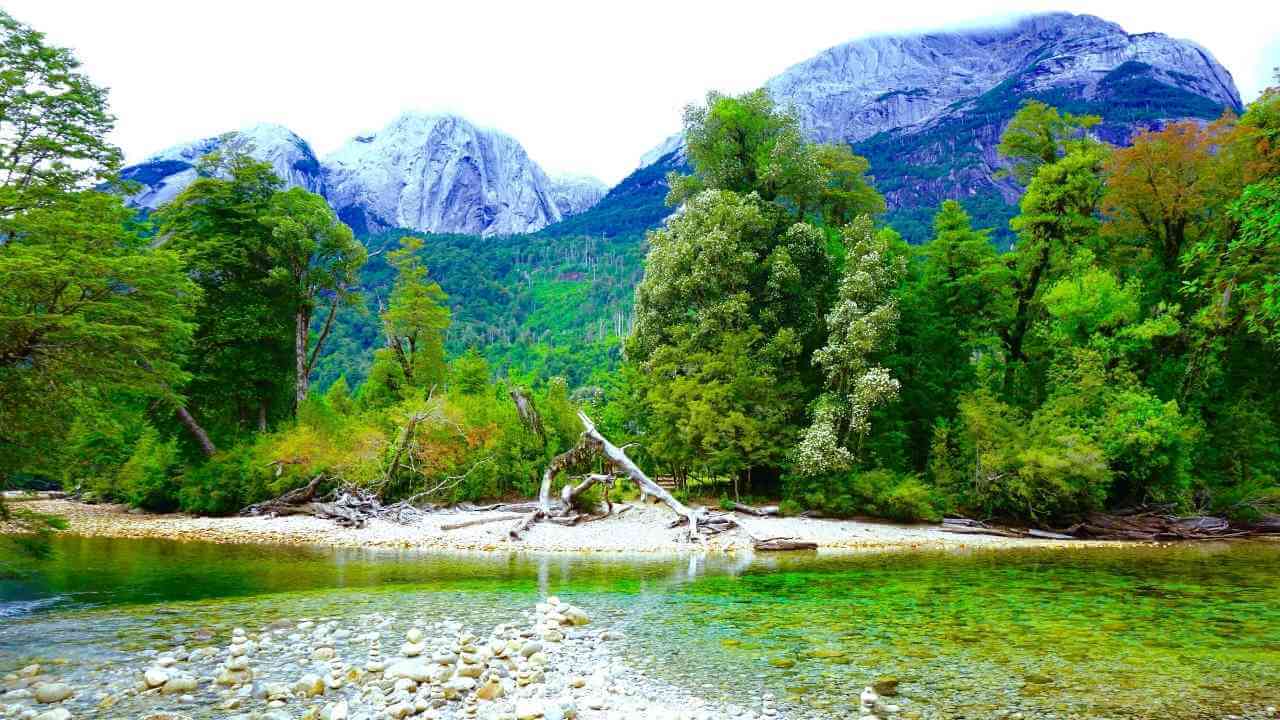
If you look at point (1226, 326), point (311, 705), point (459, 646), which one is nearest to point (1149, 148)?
point (1226, 326)

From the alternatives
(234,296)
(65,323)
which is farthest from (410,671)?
(234,296)

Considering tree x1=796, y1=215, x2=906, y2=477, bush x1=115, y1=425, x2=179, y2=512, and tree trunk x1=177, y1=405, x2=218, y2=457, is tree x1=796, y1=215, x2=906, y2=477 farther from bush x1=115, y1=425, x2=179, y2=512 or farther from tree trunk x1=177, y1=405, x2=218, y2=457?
bush x1=115, y1=425, x2=179, y2=512

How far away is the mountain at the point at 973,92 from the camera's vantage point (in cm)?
12081

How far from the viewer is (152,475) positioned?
29.9 m

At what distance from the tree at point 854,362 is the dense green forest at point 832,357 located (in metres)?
0.11

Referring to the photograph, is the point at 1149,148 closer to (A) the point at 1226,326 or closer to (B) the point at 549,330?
(A) the point at 1226,326

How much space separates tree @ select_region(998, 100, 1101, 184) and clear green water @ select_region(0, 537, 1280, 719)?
18.4 metres

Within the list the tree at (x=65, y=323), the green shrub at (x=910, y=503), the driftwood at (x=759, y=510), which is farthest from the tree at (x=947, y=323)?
the tree at (x=65, y=323)

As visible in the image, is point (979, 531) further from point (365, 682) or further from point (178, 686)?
point (178, 686)

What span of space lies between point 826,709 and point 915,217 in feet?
372

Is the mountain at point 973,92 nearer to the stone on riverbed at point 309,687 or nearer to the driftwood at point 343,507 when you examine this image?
the driftwood at point 343,507

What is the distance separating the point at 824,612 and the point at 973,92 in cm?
19247

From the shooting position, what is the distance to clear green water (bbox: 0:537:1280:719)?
22.3 ft

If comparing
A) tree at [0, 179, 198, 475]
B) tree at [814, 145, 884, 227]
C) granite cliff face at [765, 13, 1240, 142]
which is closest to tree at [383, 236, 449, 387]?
tree at [814, 145, 884, 227]
